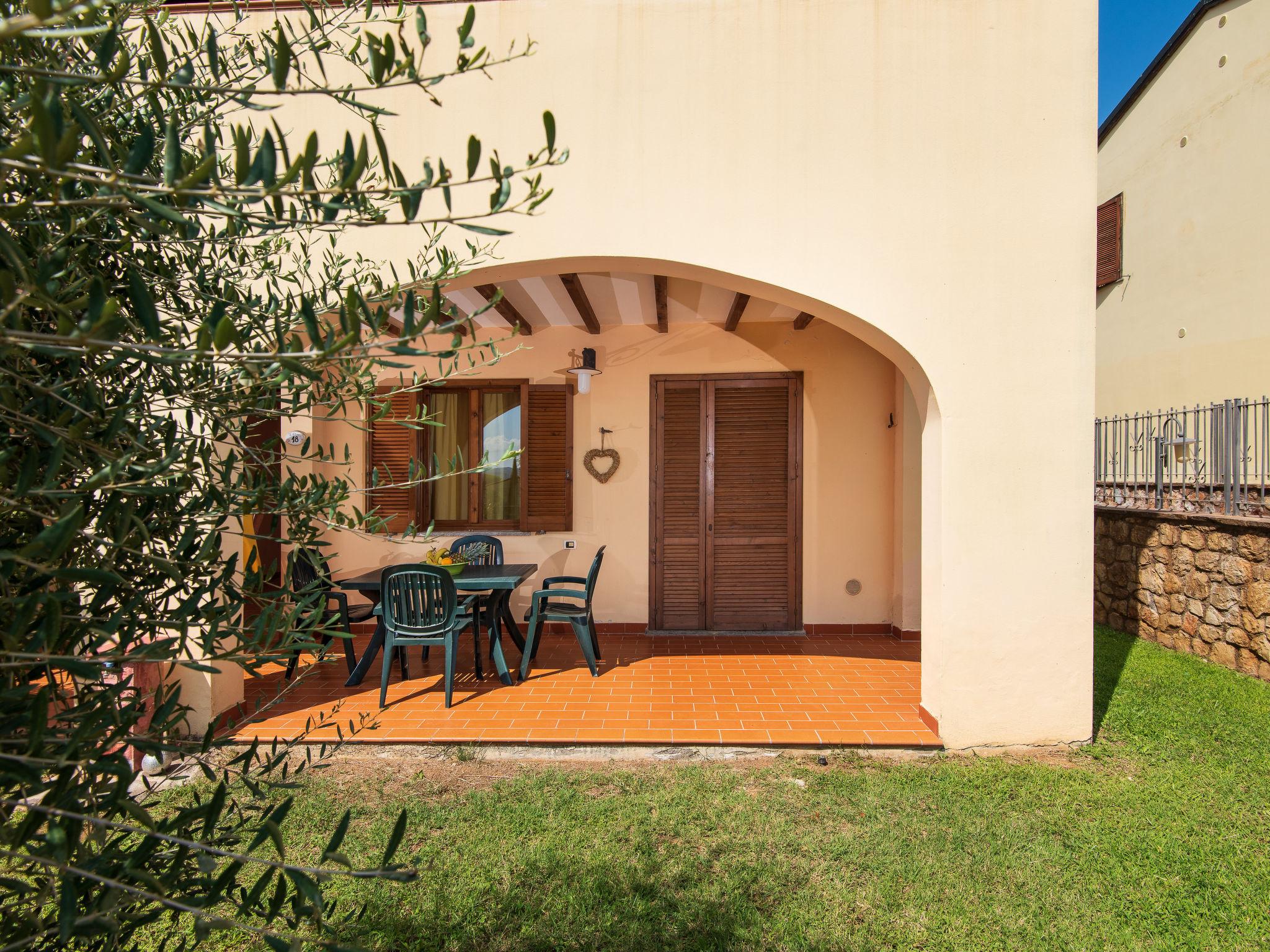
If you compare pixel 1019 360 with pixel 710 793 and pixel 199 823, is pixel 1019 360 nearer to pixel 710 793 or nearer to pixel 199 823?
pixel 710 793

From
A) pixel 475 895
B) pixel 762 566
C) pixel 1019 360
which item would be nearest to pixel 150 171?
pixel 475 895

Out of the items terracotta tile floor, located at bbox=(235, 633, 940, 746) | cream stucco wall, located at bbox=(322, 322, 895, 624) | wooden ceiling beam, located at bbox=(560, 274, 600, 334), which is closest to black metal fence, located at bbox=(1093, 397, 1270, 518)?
cream stucco wall, located at bbox=(322, 322, 895, 624)

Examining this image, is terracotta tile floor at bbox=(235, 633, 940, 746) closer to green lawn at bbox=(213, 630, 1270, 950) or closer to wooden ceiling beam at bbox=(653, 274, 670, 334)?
green lawn at bbox=(213, 630, 1270, 950)

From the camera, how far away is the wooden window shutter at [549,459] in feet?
22.7

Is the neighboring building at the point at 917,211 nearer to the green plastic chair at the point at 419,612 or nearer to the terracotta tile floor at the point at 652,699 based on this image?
the terracotta tile floor at the point at 652,699

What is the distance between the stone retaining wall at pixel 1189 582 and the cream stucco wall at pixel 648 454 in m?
1.97

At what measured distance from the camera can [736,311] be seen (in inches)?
242

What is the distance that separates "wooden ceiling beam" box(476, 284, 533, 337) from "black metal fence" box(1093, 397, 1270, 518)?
456 cm

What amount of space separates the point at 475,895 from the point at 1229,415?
637 cm

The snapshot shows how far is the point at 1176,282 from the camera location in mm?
8555

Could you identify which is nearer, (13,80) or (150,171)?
(13,80)

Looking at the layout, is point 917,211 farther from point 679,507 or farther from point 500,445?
point 500,445

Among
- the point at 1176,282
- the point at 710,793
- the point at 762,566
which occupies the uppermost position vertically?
the point at 1176,282

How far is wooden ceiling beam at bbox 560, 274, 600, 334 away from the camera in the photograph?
5.34 m
